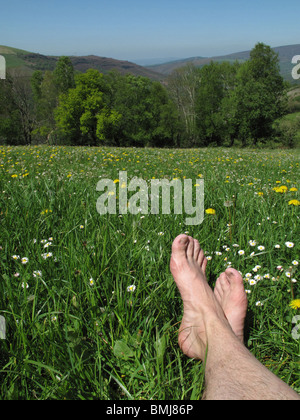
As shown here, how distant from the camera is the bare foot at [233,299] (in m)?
1.43

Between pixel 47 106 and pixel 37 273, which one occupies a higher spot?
pixel 47 106

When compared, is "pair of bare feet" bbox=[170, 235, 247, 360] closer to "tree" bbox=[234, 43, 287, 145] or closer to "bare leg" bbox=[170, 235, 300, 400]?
"bare leg" bbox=[170, 235, 300, 400]

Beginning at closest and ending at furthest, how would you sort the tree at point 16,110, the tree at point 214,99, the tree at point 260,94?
the tree at point 260,94 < the tree at point 16,110 < the tree at point 214,99

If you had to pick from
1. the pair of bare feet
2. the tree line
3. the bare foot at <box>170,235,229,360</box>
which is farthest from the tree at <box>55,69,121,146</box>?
the pair of bare feet

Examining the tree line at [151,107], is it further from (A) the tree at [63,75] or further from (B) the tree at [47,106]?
(A) the tree at [63,75]

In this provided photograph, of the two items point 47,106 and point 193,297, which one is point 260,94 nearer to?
point 47,106

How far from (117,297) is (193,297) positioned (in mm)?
442

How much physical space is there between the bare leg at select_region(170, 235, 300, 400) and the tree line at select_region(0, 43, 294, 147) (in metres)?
34.2

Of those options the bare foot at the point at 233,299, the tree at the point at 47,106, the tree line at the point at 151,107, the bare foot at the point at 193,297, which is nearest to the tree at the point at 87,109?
the tree line at the point at 151,107

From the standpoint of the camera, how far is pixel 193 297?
1.49 meters

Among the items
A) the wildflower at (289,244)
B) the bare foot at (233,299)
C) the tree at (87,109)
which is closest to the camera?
the bare foot at (233,299)

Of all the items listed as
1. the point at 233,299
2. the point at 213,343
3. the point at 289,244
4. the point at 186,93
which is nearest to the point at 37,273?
the point at 213,343

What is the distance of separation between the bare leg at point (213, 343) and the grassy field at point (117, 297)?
6 centimetres
